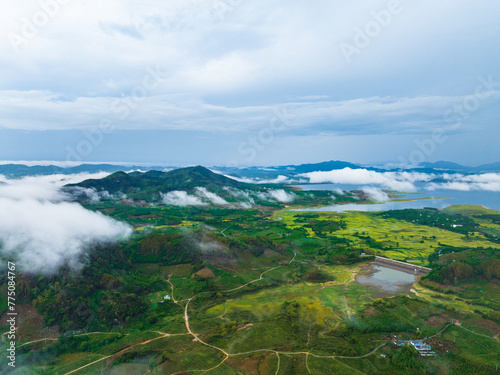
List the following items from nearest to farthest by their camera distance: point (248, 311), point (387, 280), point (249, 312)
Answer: point (249, 312) < point (248, 311) < point (387, 280)

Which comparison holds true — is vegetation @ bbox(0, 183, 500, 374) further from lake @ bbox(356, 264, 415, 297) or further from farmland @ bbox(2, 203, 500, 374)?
lake @ bbox(356, 264, 415, 297)

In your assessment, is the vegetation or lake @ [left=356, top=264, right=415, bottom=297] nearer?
the vegetation

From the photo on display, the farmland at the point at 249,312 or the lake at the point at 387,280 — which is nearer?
the farmland at the point at 249,312

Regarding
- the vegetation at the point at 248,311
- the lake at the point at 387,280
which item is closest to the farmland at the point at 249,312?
the vegetation at the point at 248,311

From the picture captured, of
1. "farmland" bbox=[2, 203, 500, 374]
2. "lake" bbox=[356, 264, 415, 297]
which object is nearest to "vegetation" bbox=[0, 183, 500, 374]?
"farmland" bbox=[2, 203, 500, 374]

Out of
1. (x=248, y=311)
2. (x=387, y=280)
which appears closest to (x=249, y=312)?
(x=248, y=311)

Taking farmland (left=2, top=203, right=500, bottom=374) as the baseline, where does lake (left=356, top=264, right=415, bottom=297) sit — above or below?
below

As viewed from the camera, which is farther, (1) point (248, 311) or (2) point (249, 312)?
(1) point (248, 311)

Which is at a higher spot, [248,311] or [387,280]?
[248,311]

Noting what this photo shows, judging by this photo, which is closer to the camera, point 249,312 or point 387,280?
point 249,312

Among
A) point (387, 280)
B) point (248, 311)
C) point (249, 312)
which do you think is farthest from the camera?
point (387, 280)

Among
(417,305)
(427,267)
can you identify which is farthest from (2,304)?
(427,267)

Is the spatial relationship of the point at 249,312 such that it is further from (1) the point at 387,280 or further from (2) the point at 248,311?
(1) the point at 387,280

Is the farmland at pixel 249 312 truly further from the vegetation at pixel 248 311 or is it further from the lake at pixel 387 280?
the lake at pixel 387 280
